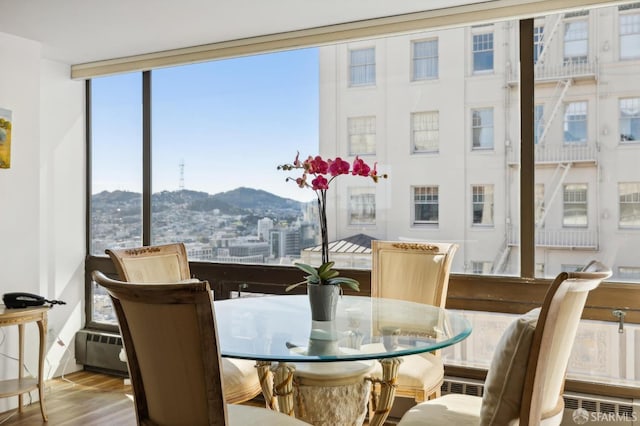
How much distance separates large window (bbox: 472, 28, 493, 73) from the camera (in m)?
3.31

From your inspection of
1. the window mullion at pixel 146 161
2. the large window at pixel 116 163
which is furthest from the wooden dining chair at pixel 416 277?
the large window at pixel 116 163

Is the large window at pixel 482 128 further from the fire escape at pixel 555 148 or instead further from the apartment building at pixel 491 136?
the fire escape at pixel 555 148

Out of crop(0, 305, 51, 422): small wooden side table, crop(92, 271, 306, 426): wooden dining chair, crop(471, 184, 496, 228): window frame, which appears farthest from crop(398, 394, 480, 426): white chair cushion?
crop(0, 305, 51, 422): small wooden side table

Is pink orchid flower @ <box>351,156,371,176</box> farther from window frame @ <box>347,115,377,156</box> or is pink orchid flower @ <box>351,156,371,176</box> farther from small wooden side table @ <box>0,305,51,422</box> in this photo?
small wooden side table @ <box>0,305,51,422</box>

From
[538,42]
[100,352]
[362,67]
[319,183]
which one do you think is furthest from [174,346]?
[100,352]

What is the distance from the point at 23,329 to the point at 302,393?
7.82 feet

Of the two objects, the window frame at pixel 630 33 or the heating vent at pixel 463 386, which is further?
the heating vent at pixel 463 386

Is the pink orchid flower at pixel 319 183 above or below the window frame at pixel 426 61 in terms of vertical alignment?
below

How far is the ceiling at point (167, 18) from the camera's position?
3240mm

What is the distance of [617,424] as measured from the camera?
289cm

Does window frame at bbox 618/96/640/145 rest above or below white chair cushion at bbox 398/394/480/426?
above

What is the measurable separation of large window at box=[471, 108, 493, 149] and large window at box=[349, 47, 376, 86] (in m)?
0.71

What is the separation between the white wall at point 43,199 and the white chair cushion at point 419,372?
2674 mm

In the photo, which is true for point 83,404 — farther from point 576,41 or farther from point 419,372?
point 576,41
